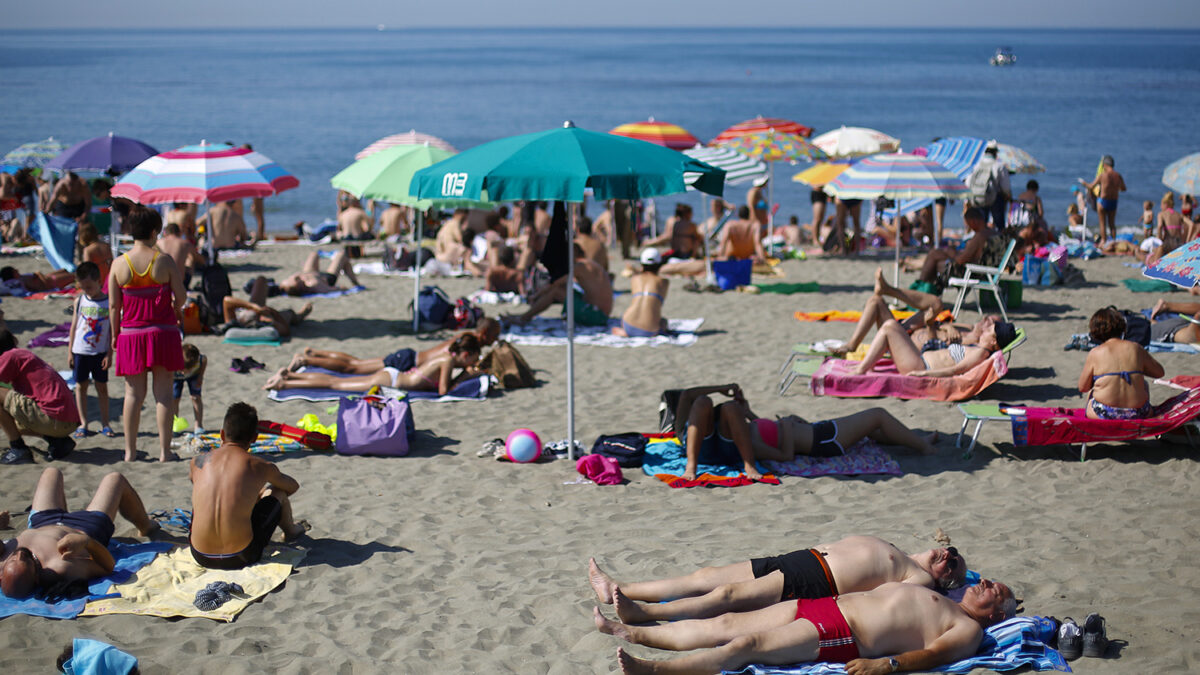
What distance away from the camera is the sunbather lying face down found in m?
6.28

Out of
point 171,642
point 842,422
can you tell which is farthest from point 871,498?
point 171,642

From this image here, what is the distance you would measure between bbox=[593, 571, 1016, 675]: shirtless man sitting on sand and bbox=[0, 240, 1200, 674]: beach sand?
31 centimetres

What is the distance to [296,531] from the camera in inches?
208

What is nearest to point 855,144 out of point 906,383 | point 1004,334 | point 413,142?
point 413,142

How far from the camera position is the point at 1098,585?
475 centimetres

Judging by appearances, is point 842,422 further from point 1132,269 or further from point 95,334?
point 1132,269

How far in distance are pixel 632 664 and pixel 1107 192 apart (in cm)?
1558

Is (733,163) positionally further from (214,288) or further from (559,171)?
Answer: (559,171)

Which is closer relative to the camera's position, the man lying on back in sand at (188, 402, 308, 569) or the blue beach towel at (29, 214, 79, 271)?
the man lying on back in sand at (188, 402, 308, 569)

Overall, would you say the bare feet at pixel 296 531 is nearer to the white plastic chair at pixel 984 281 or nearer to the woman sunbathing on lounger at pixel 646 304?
the woman sunbathing on lounger at pixel 646 304

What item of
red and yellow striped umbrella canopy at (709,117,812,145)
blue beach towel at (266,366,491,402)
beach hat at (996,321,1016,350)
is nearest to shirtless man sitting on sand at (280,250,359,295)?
blue beach towel at (266,366,491,402)

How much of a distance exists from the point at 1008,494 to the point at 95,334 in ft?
19.2

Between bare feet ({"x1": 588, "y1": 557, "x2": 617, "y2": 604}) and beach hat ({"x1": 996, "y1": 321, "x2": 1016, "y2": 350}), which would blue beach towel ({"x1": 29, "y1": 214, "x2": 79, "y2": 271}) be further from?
beach hat ({"x1": 996, "y1": 321, "x2": 1016, "y2": 350})

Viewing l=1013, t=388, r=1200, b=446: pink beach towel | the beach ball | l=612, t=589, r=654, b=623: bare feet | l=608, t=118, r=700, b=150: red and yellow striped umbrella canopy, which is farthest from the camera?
l=608, t=118, r=700, b=150: red and yellow striped umbrella canopy
